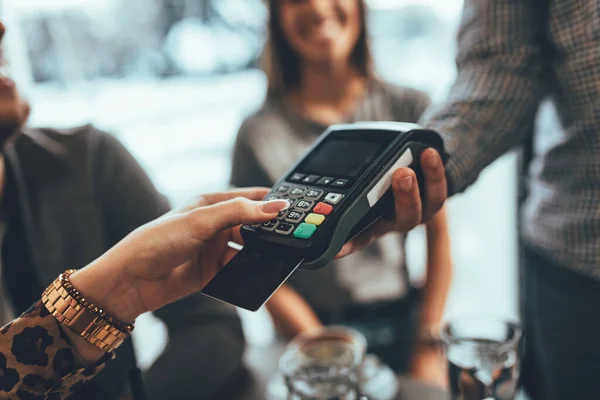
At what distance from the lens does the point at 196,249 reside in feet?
1.29

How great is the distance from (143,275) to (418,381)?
33cm

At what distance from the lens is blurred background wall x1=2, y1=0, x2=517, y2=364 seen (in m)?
1.39

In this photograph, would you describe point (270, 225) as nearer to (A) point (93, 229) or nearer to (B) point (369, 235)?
(B) point (369, 235)

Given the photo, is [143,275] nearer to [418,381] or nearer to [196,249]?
[196,249]

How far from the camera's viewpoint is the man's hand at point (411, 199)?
38cm

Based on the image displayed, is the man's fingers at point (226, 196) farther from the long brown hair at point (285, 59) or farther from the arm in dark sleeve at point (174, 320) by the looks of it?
the long brown hair at point (285, 59)

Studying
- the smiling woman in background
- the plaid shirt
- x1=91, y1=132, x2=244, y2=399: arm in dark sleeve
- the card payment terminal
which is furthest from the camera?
the smiling woman in background

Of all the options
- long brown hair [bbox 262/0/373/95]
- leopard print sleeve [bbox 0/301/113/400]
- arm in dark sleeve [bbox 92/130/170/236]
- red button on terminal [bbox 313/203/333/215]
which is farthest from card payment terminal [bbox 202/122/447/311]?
long brown hair [bbox 262/0/373/95]

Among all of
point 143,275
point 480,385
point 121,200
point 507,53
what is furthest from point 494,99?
point 121,200

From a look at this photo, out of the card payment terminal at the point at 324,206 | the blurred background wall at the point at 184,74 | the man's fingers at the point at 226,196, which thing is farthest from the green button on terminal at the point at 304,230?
the blurred background wall at the point at 184,74

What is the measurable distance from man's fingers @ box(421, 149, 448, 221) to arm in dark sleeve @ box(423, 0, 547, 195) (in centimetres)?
3

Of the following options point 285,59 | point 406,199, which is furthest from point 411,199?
point 285,59

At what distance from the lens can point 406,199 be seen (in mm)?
391

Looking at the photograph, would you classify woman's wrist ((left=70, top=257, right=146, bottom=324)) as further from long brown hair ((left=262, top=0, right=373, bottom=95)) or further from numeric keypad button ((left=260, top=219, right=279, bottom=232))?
long brown hair ((left=262, top=0, right=373, bottom=95))
